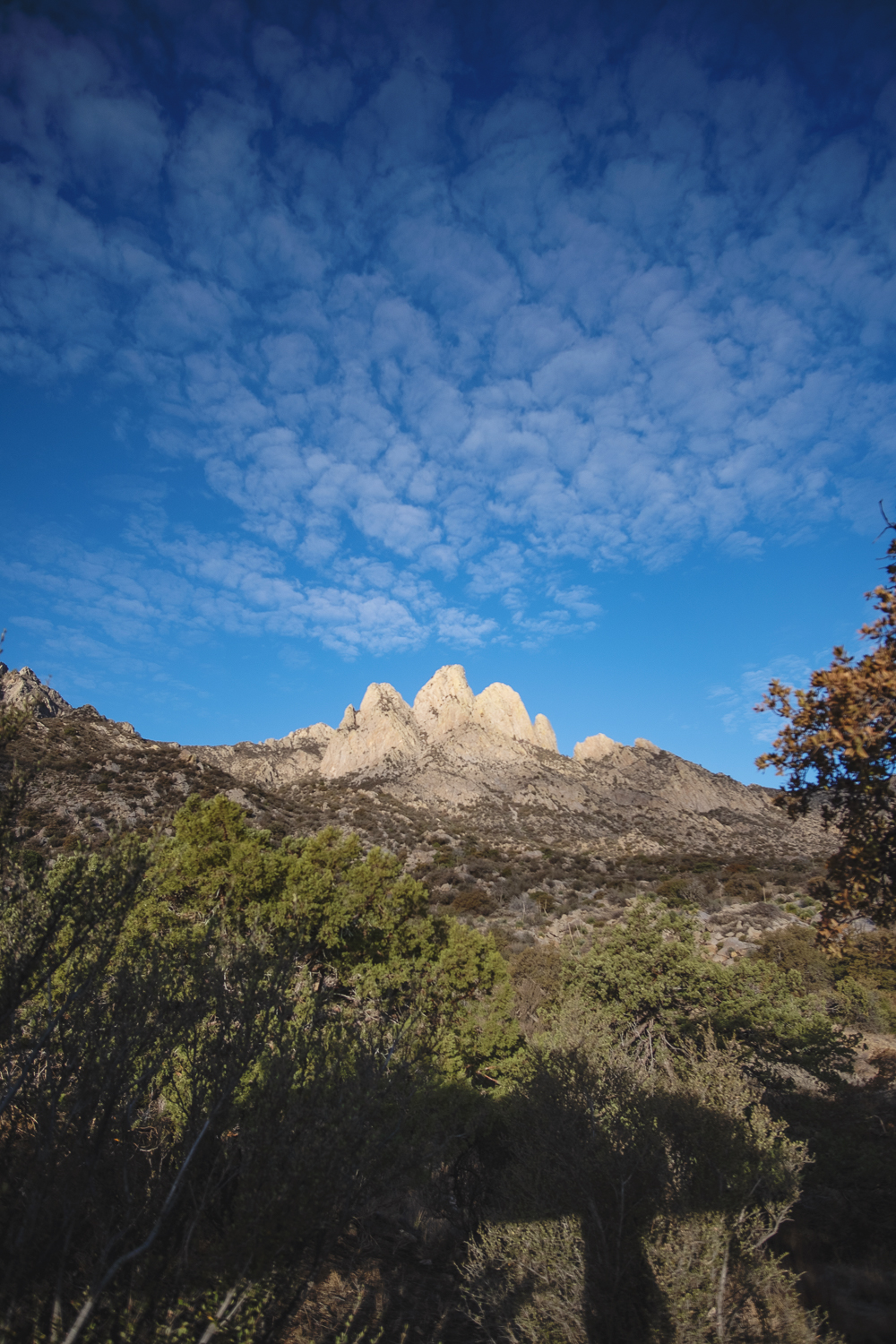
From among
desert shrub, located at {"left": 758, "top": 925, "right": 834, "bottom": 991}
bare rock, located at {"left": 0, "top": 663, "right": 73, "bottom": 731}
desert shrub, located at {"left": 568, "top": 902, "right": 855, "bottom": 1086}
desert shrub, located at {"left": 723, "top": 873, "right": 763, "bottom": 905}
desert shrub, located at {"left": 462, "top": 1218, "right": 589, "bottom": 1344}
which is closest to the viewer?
desert shrub, located at {"left": 462, "top": 1218, "right": 589, "bottom": 1344}

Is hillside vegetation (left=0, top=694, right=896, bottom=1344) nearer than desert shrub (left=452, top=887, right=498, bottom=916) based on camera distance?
Yes

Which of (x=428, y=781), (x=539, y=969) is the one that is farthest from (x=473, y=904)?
(x=428, y=781)

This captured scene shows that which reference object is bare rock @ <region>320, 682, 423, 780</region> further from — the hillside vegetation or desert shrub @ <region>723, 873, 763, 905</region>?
the hillside vegetation

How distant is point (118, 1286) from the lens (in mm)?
7844

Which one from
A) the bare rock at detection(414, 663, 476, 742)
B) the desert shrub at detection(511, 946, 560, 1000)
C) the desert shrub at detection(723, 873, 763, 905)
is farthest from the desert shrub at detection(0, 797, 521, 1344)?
the bare rock at detection(414, 663, 476, 742)

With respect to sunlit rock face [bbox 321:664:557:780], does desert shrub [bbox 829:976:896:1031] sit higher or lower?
lower

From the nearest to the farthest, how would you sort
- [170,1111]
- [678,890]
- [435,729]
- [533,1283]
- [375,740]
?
1. [533,1283]
2. [170,1111]
3. [678,890]
4. [375,740]
5. [435,729]

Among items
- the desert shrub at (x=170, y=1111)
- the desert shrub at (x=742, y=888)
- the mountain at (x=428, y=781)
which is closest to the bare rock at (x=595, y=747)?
the mountain at (x=428, y=781)

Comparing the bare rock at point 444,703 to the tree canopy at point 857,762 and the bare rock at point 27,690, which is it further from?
the tree canopy at point 857,762

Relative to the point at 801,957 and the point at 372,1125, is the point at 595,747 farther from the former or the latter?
the point at 372,1125

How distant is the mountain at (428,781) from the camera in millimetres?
54469

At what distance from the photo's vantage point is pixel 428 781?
314 feet

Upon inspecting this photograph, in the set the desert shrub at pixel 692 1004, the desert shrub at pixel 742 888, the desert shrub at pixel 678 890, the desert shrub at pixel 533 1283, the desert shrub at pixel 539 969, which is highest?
the desert shrub at pixel 742 888

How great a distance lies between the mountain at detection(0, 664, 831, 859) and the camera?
5447 cm
